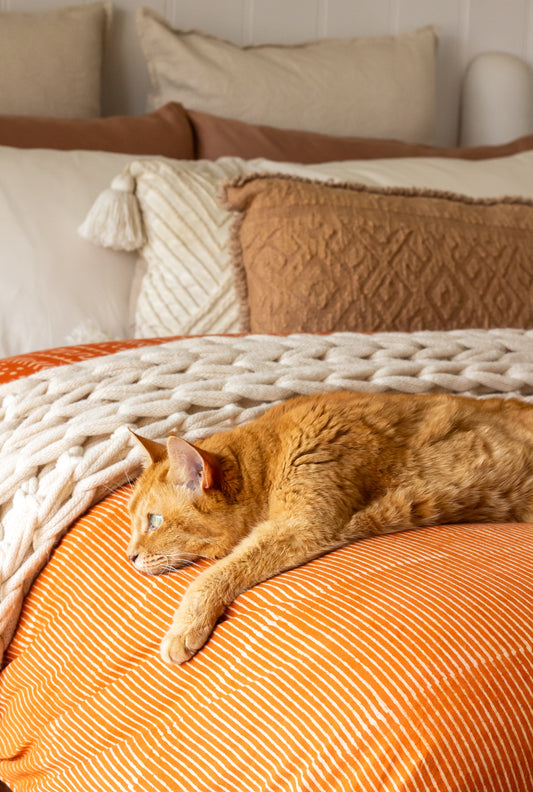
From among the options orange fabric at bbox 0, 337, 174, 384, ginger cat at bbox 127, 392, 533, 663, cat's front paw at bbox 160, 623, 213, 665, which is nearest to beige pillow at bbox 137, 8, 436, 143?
orange fabric at bbox 0, 337, 174, 384

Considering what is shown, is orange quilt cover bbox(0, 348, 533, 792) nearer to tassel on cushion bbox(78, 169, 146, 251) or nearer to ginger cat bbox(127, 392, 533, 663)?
ginger cat bbox(127, 392, 533, 663)

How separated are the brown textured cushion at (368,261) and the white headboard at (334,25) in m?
1.04

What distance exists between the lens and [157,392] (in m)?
0.87

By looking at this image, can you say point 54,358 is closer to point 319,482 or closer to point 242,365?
point 242,365

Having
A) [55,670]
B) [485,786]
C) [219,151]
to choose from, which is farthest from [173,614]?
[219,151]

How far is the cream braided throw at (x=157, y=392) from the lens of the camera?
0.79 metres

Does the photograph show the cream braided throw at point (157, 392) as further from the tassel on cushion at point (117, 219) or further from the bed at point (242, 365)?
the tassel on cushion at point (117, 219)

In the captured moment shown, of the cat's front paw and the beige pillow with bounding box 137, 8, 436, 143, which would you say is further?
the beige pillow with bounding box 137, 8, 436, 143

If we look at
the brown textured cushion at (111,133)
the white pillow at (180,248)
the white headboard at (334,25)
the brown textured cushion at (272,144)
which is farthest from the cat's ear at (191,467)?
the white headboard at (334,25)

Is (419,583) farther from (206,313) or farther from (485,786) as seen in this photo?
(206,313)

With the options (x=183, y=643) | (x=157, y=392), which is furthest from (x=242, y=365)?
(x=183, y=643)

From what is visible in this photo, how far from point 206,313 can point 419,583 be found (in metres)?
0.96

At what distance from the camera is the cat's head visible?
0.71 meters

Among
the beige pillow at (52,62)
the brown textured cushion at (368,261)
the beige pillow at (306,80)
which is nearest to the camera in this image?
the brown textured cushion at (368,261)
